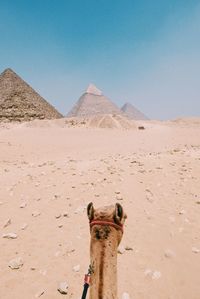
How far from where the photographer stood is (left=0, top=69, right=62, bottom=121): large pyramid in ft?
178

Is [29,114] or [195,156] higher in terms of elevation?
[29,114]

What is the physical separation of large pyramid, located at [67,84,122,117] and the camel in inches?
4617

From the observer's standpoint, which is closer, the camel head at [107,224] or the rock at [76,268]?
the camel head at [107,224]

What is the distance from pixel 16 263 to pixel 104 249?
251 cm

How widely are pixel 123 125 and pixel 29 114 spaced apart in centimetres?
2525

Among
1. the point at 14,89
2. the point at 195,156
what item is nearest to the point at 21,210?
the point at 195,156

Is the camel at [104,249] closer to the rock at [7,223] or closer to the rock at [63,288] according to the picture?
the rock at [63,288]

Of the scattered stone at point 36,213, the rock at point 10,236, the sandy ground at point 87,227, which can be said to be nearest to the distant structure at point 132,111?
the sandy ground at point 87,227

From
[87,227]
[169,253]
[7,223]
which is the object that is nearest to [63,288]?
[87,227]

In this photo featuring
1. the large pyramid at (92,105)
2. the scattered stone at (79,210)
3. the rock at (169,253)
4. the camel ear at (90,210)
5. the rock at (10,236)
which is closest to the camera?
the camel ear at (90,210)

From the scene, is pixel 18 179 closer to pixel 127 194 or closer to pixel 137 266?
pixel 127 194

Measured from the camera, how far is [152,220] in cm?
560

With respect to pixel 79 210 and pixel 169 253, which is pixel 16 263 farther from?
pixel 169 253

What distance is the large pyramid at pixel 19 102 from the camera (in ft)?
178
